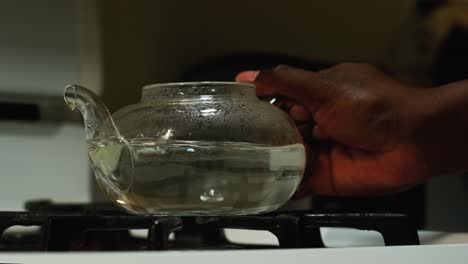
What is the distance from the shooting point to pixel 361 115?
742 millimetres

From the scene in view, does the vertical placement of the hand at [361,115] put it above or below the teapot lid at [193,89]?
below

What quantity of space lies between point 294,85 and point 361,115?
0.26 ft

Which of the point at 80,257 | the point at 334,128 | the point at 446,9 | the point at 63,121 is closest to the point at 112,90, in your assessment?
the point at 63,121

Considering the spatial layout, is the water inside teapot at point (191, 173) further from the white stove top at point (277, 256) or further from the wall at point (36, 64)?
the wall at point (36, 64)

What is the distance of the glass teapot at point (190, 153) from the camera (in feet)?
1.95

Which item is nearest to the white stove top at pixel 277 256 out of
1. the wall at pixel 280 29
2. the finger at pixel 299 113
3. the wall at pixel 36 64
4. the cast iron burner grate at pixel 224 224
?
the cast iron burner grate at pixel 224 224

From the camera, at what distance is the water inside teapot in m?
0.59

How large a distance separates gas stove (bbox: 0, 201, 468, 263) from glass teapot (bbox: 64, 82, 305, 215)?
0.07 ft

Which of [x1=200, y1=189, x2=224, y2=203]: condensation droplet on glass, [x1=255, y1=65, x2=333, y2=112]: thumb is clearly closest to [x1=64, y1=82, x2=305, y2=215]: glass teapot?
[x1=200, y1=189, x2=224, y2=203]: condensation droplet on glass

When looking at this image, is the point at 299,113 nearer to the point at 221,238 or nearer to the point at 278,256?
the point at 221,238

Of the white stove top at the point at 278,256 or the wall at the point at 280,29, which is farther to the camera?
the wall at the point at 280,29

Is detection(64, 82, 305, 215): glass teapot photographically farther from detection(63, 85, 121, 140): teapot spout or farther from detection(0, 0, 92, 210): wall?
detection(0, 0, 92, 210): wall

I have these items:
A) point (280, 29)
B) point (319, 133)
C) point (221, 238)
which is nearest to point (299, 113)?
point (319, 133)

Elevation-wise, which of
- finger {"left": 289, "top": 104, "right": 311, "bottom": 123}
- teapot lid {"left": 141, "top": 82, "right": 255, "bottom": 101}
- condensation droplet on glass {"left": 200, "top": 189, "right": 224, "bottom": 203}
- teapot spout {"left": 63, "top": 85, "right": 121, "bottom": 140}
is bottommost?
condensation droplet on glass {"left": 200, "top": 189, "right": 224, "bottom": 203}
